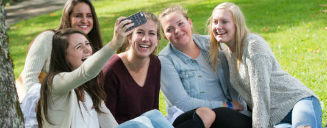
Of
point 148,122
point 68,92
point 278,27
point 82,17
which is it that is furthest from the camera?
point 278,27

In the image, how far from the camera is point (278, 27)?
29.6 ft

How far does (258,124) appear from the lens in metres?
3.68

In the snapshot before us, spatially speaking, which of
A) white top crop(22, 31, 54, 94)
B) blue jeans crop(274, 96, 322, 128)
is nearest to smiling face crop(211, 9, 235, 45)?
blue jeans crop(274, 96, 322, 128)

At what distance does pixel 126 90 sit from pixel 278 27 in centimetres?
581

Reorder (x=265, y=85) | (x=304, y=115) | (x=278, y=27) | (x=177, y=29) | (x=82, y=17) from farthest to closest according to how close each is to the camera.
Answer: (x=278, y=27), (x=82, y=17), (x=177, y=29), (x=265, y=85), (x=304, y=115)

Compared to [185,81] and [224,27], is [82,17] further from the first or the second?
[224,27]

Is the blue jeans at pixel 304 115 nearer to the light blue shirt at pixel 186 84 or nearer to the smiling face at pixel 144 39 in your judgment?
the light blue shirt at pixel 186 84

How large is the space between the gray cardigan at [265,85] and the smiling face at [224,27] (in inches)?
5.6

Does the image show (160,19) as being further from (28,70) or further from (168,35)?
(28,70)

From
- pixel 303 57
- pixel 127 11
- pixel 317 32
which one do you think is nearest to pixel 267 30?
pixel 317 32

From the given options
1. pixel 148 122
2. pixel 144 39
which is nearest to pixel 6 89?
pixel 148 122

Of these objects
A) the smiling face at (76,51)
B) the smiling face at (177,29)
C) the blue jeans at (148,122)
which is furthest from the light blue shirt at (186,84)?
the smiling face at (76,51)

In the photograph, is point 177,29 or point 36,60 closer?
point 177,29

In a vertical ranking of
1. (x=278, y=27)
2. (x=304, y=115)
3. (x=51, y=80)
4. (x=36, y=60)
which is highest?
(x=51, y=80)
